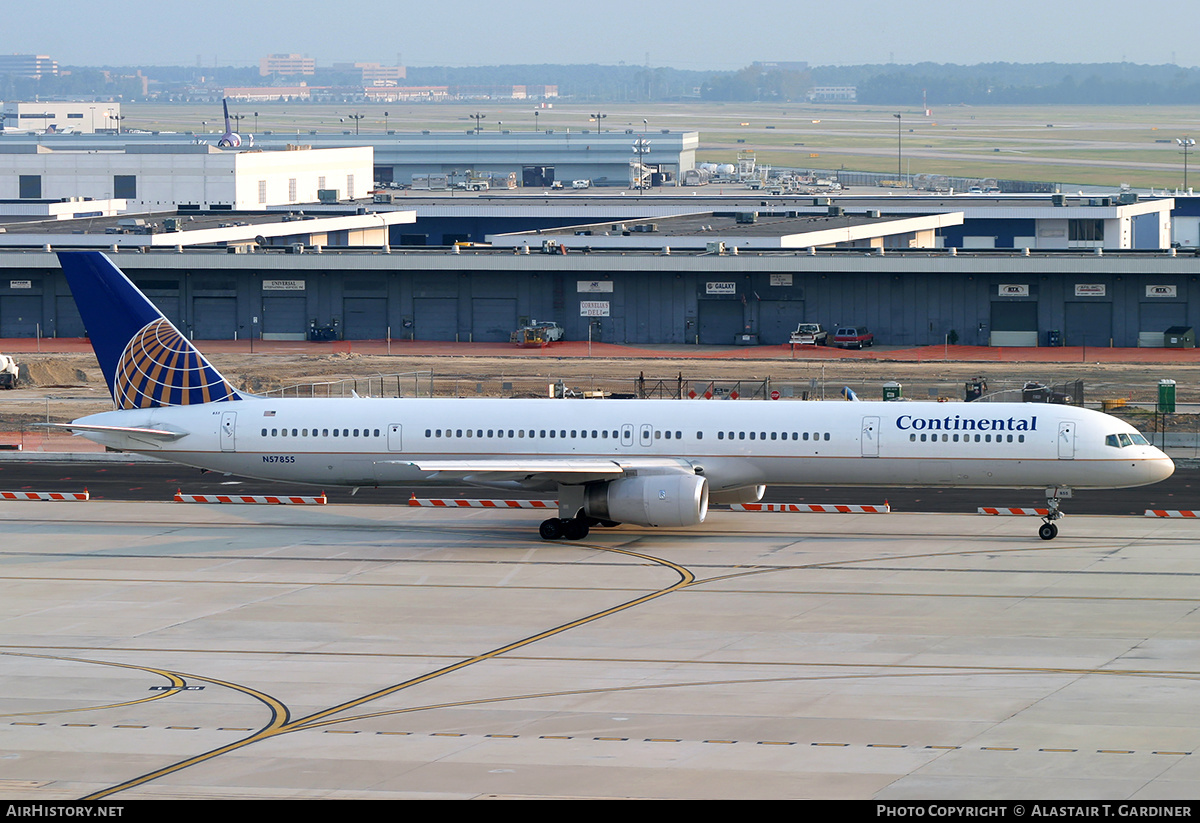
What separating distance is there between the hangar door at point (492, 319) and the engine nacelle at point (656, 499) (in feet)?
200

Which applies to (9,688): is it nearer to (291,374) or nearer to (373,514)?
(373,514)

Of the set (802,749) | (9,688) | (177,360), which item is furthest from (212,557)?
(802,749)

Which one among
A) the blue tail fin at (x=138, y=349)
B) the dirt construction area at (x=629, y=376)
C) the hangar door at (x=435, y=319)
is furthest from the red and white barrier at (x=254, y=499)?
the hangar door at (x=435, y=319)

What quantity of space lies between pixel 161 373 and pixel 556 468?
13.2 metres


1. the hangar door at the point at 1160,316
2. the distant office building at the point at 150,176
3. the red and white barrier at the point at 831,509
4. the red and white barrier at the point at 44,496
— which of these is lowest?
the red and white barrier at the point at 44,496

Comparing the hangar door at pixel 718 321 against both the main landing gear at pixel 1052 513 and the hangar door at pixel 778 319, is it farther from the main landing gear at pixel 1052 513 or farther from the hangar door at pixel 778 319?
the main landing gear at pixel 1052 513

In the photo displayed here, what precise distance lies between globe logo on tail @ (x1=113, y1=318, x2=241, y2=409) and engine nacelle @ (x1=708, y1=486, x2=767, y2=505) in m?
15.4

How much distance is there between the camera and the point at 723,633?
112ft

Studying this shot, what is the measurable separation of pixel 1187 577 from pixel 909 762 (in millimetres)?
18617

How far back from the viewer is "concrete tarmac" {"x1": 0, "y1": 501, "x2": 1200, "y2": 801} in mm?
23781

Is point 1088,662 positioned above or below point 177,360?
below

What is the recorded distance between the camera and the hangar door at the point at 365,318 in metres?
105

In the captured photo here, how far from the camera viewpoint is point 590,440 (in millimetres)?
46000
